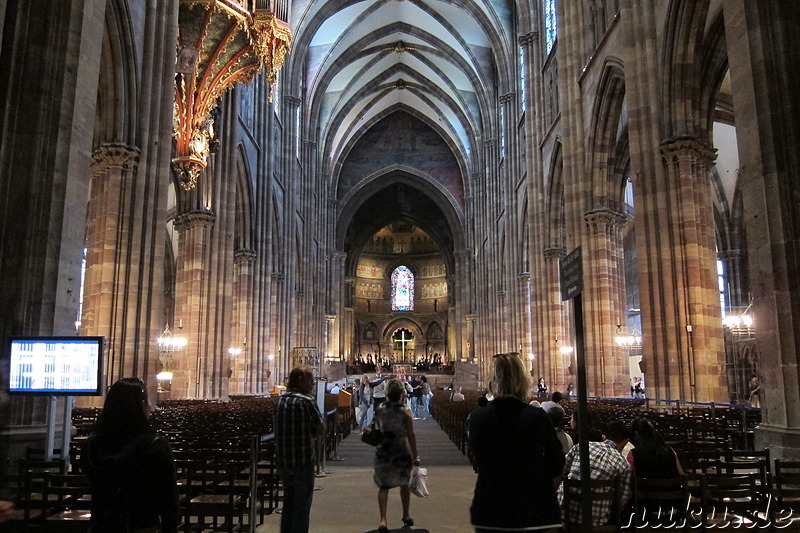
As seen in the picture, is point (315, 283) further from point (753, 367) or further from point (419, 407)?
point (753, 367)

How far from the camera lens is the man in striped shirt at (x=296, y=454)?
5035mm

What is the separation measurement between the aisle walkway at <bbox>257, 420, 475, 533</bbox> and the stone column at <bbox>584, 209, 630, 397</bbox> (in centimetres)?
859

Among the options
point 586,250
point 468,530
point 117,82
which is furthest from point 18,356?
point 586,250

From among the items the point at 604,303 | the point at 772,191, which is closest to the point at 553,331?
the point at 604,303

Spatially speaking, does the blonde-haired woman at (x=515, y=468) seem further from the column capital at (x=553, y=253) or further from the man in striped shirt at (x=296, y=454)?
the column capital at (x=553, y=253)

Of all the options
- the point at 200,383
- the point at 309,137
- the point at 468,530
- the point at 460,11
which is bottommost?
the point at 468,530

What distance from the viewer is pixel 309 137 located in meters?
43.2

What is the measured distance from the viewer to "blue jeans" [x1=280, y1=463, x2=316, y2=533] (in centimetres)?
499

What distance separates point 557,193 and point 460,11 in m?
18.9

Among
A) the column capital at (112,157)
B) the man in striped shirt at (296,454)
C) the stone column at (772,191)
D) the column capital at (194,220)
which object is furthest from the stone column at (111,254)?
the stone column at (772,191)

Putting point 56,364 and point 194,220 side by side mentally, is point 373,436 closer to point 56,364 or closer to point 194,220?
point 56,364

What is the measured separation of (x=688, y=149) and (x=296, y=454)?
503 inches

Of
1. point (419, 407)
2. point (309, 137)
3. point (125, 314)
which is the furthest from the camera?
point (309, 137)

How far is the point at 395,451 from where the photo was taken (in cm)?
653
